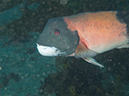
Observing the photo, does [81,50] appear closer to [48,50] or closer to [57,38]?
[57,38]

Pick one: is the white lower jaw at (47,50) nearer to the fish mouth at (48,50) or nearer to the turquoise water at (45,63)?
the fish mouth at (48,50)

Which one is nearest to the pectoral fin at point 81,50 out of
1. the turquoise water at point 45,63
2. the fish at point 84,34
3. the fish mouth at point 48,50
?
the fish at point 84,34

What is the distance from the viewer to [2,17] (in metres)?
4.68

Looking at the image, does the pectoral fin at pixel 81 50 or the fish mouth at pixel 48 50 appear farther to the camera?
the pectoral fin at pixel 81 50

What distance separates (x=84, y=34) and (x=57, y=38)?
27.5 inches

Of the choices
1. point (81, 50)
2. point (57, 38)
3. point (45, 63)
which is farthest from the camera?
point (45, 63)

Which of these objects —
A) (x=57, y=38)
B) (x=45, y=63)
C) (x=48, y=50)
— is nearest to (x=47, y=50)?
(x=48, y=50)

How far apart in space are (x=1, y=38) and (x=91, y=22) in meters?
4.14

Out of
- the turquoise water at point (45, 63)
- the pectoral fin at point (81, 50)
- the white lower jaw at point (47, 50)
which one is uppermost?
the white lower jaw at point (47, 50)

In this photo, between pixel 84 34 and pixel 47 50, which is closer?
pixel 47 50

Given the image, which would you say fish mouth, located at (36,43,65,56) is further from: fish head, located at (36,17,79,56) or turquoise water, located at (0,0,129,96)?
turquoise water, located at (0,0,129,96)

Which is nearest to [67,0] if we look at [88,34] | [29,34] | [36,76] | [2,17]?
[29,34]

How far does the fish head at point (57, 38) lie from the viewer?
2.22 m

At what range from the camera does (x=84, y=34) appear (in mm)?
2428
